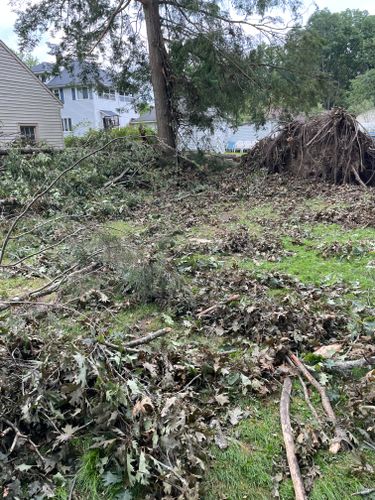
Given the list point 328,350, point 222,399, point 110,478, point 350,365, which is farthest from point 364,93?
point 110,478

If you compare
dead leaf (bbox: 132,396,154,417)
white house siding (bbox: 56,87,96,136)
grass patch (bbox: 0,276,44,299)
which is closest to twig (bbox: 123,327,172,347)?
dead leaf (bbox: 132,396,154,417)

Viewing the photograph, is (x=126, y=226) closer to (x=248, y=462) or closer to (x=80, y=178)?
→ (x=80, y=178)

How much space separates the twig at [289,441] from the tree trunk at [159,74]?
9146 millimetres

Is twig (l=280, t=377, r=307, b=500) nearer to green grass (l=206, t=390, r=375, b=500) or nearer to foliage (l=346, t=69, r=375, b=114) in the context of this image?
green grass (l=206, t=390, r=375, b=500)

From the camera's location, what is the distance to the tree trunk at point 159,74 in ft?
35.3

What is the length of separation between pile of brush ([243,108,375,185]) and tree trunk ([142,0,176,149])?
335cm

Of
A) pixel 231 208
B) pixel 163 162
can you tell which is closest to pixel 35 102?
pixel 163 162

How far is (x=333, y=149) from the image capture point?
359 inches

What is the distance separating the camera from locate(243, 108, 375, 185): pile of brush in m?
8.99

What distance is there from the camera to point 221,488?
1.76 meters

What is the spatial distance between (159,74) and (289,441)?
35.5 ft

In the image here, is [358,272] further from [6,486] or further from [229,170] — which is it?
[229,170]

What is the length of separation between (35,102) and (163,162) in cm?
958

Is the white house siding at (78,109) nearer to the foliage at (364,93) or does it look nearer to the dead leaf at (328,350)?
the foliage at (364,93)
